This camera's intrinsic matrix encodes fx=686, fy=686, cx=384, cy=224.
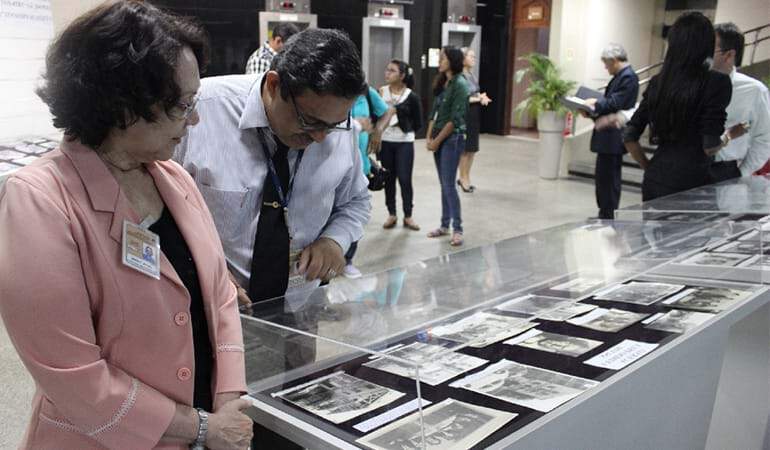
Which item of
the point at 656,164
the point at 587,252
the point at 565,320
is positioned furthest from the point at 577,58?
the point at 565,320

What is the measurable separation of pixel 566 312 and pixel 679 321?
0.32 meters

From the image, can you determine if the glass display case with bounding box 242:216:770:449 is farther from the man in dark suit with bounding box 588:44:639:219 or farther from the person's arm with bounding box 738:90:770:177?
the man in dark suit with bounding box 588:44:639:219

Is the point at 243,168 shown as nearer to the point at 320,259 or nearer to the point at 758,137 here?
the point at 320,259

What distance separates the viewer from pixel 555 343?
1.85 meters

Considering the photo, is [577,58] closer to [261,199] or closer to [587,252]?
[587,252]

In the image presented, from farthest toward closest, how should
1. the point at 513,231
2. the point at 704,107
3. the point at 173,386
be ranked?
the point at 513,231
the point at 704,107
the point at 173,386

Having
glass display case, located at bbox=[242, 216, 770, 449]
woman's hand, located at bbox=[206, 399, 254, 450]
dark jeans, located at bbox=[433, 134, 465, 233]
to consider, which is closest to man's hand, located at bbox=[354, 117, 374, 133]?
dark jeans, located at bbox=[433, 134, 465, 233]

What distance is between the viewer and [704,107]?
11.1 feet

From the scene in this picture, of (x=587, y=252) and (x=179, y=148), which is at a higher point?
(x=179, y=148)

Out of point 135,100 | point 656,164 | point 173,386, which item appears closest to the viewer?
point 135,100

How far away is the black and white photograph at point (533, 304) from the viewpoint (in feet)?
7.04

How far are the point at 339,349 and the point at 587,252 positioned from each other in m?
1.53

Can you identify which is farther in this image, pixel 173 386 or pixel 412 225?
pixel 412 225

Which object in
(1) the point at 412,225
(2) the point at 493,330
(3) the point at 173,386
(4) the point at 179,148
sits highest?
(4) the point at 179,148
